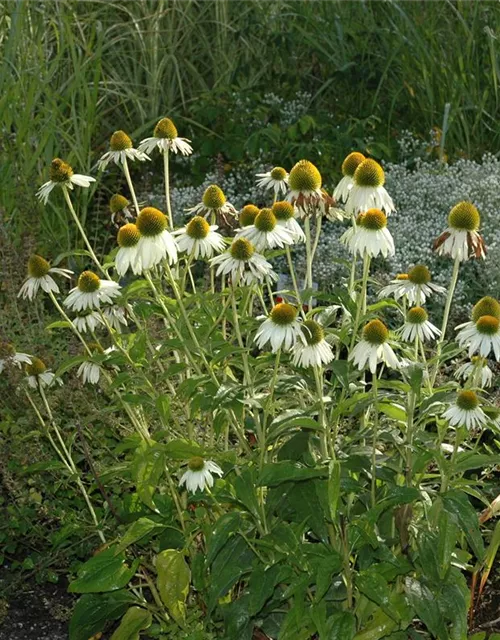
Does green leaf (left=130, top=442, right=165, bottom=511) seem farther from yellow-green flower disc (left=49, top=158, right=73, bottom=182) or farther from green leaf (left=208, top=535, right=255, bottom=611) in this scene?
yellow-green flower disc (left=49, top=158, right=73, bottom=182)

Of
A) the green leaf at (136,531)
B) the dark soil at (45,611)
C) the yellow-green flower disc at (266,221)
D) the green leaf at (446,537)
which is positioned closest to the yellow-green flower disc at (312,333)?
the yellow-green flower disc at (266,221)

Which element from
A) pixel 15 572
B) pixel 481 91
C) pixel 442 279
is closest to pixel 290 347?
pixel 15 572

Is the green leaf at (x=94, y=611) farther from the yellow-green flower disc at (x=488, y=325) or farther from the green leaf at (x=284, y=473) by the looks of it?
the yellow-green flower disc at (x=488, y=325)

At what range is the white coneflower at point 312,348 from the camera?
7.34 ft

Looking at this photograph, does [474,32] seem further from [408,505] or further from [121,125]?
[408,505]

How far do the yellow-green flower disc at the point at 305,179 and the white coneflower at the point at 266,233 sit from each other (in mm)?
93

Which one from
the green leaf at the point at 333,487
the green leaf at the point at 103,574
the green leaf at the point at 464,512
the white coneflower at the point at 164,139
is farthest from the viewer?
the white coneflower at the point at 164,139

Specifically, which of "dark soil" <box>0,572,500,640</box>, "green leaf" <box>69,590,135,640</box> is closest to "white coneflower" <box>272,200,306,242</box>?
"green leaf" <box>69,590,135,640</box>

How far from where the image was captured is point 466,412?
223 cm

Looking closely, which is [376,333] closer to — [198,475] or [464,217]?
[464,217]

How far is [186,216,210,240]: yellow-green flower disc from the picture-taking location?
2.43 m

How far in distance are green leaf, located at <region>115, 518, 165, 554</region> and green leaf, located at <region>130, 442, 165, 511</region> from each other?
0.05 m

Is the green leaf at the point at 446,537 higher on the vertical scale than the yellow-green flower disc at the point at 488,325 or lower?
lower

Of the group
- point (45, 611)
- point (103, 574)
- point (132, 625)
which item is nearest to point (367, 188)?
point (103, 574)
